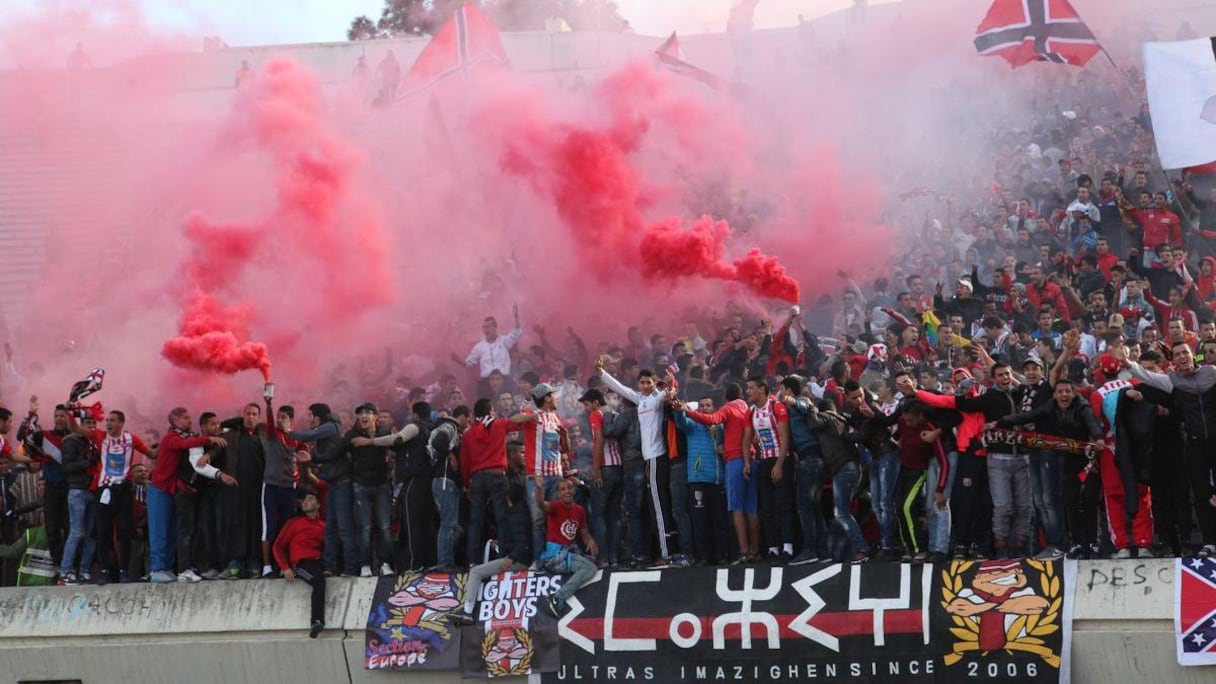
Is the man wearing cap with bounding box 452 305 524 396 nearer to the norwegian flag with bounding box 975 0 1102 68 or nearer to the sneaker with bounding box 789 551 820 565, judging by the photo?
the sneaker with bounding box 789 551 820 565

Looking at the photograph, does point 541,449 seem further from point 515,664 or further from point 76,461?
point 76,461

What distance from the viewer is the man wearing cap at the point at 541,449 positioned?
44.3 ft

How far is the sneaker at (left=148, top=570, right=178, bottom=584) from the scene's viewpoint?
14391mm

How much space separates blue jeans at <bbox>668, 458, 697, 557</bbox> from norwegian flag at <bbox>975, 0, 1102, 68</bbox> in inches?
377

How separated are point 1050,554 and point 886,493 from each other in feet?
4.24

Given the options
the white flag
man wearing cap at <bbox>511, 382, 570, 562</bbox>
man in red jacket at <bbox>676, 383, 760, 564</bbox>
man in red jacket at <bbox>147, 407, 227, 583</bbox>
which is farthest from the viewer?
the white flag

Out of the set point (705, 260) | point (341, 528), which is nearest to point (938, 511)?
point (341, 528)

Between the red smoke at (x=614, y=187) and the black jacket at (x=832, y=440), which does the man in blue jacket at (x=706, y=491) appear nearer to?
the black jacket at (x=832, y=440)

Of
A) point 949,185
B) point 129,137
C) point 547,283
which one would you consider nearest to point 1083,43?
point 949,185

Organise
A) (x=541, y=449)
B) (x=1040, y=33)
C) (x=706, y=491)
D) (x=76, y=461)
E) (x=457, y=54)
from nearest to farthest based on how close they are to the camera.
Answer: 1. (x=706, y=491)
2. (x=541, y=449)
3. (x=76, y=461)
4. (x=1040, y=33)
5. (x=457, y=54)

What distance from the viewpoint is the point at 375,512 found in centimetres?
1392

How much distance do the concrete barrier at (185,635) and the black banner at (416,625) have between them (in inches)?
5.1

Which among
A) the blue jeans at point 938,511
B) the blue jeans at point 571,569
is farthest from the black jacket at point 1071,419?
the blue jeans at point 571,569

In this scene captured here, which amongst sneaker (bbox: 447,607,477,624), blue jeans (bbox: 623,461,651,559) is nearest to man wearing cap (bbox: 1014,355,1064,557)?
blue jeans (bbox: 623,461,651,559)
